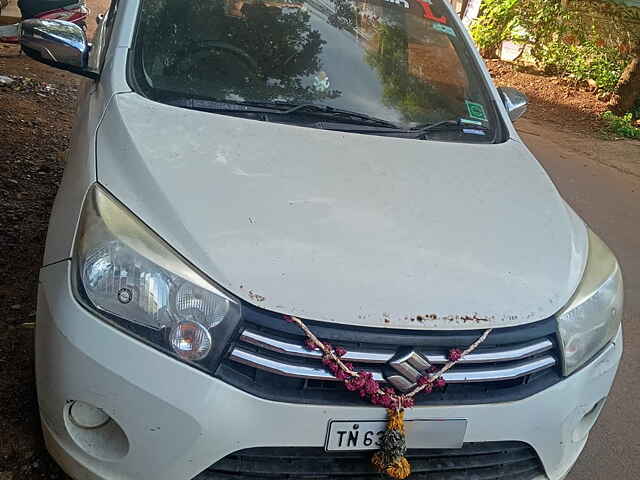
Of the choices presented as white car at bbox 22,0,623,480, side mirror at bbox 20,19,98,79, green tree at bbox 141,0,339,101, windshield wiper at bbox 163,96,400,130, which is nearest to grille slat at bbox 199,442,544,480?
white car at bbox 22,0,623,480

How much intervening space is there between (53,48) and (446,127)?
1.61 metres

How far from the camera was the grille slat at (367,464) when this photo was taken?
5.40ft

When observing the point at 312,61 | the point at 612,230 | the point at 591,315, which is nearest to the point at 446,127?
the point at 312,61

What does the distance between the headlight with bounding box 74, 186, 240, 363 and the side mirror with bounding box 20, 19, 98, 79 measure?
122 cm

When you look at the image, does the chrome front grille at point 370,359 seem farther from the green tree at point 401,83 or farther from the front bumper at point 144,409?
the green tree at point 401,83

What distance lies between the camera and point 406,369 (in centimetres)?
166

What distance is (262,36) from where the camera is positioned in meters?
2.74

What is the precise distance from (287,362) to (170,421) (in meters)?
0.31

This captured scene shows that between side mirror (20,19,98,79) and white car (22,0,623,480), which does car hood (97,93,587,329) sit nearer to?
white car (22,0,623,480)

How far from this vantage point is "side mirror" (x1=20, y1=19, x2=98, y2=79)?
2598 mm

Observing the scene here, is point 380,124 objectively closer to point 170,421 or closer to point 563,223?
point 563,223

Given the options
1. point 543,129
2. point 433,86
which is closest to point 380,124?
point 433,86

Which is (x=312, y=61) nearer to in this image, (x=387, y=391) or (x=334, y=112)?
(x=334, y=112)

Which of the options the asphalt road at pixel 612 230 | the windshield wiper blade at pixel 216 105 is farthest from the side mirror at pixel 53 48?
the asphalt road at pixel 612 230
